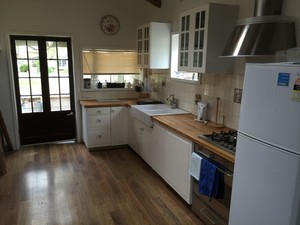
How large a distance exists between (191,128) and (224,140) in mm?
557

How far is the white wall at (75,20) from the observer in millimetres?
4051

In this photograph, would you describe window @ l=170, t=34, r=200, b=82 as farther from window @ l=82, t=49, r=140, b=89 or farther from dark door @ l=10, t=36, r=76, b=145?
dark door @ l=10, t=36, r=76, b=145

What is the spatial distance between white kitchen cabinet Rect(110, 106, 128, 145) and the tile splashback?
827 millimetres

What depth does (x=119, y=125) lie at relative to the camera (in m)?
4.52

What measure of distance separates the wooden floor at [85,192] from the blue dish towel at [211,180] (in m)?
0.54

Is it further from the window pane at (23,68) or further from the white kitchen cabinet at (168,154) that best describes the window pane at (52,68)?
the white kitchen cabinet at (168,154)

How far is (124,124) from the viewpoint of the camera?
4.54 m

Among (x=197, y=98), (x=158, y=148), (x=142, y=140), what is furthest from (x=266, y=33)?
(x=142, y=140)

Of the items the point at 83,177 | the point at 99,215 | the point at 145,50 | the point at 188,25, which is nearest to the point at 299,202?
the point at 99,215

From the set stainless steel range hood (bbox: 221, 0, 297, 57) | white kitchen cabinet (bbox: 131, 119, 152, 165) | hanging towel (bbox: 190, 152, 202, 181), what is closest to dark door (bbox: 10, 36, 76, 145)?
white kitchen cabinet (bbox: 131, 119, 152, 165)

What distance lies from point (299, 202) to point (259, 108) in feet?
1.90

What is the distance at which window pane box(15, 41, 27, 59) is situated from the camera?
429 cm

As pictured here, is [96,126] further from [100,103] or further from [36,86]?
[36,86]

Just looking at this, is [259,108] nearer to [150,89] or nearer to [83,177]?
[83,177]
